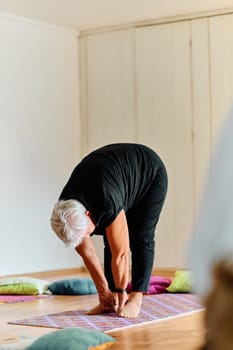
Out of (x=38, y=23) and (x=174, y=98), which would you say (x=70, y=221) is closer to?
(x=174, y=98)

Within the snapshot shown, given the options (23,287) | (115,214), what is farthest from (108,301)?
(23,287)

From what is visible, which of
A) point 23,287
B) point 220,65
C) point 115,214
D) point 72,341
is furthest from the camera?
point 220,65

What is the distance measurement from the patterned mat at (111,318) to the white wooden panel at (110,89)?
8.93 ft

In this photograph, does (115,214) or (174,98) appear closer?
(115,214)

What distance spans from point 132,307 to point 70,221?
0.67 m

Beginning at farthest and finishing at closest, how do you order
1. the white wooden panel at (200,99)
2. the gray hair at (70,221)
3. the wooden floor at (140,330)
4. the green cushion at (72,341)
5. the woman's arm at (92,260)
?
the white wooden panel at (200,99) < the woman's arm at (92,260) < the gray hair at (70,221) < the wooden floor at (140,330) < the green cushion at (72,341)

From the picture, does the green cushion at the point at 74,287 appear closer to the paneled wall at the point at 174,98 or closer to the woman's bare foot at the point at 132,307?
the woman's bare foot at the point at 132,307

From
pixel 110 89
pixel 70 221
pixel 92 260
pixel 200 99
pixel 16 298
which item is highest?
pixel 110 89

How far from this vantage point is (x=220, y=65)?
19.8 ft

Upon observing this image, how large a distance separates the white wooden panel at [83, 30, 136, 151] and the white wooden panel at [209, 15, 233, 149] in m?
0.82

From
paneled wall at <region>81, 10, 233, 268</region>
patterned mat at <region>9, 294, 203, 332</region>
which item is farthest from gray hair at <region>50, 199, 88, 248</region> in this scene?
paneled wall at <region>81, 10, 233, 268</region>

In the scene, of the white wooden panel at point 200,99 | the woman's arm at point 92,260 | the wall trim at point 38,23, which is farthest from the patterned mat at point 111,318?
the wall trim at point 38,23

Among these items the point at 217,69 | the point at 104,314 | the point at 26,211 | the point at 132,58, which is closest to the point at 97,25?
the point at 132,58

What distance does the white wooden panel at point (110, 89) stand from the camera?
6500mm
